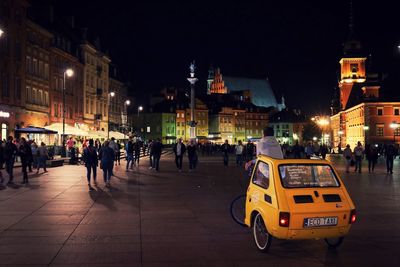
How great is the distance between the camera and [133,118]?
129000mm

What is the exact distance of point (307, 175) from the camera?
27.9ft

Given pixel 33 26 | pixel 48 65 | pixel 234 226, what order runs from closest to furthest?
pixel 234 226 < pixel 33 26 < pixel 48 65

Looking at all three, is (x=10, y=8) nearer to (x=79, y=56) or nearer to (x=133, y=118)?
(x=79, y=56)

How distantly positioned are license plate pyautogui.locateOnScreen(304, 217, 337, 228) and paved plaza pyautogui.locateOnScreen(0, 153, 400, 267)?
545mm

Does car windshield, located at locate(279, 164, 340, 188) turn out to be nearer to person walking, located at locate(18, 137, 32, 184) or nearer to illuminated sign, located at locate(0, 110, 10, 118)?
person walking, located at locate(18, 137, 32, 184)

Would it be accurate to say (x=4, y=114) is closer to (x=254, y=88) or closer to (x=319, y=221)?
(x=319, y=221)

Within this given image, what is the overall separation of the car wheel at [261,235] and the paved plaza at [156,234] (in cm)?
16

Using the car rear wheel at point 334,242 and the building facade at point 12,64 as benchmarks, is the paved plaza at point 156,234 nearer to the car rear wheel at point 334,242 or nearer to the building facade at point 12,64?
the car rear wheel at point 334,242

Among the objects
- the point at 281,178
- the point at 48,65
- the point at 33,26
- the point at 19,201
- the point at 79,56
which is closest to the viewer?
the point at 281,178

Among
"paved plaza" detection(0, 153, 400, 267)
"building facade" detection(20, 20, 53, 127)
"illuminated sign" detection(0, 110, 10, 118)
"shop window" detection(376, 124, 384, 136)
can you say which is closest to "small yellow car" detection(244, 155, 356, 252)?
"paved plaza" detection(0, 153, 400, 267)

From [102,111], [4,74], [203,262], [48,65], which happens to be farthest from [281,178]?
[102,111]

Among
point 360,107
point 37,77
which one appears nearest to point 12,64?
point 37,77

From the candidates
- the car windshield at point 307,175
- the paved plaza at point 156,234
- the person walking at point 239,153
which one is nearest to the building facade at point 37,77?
the person walking at point 239,153

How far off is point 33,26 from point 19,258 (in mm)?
45199
